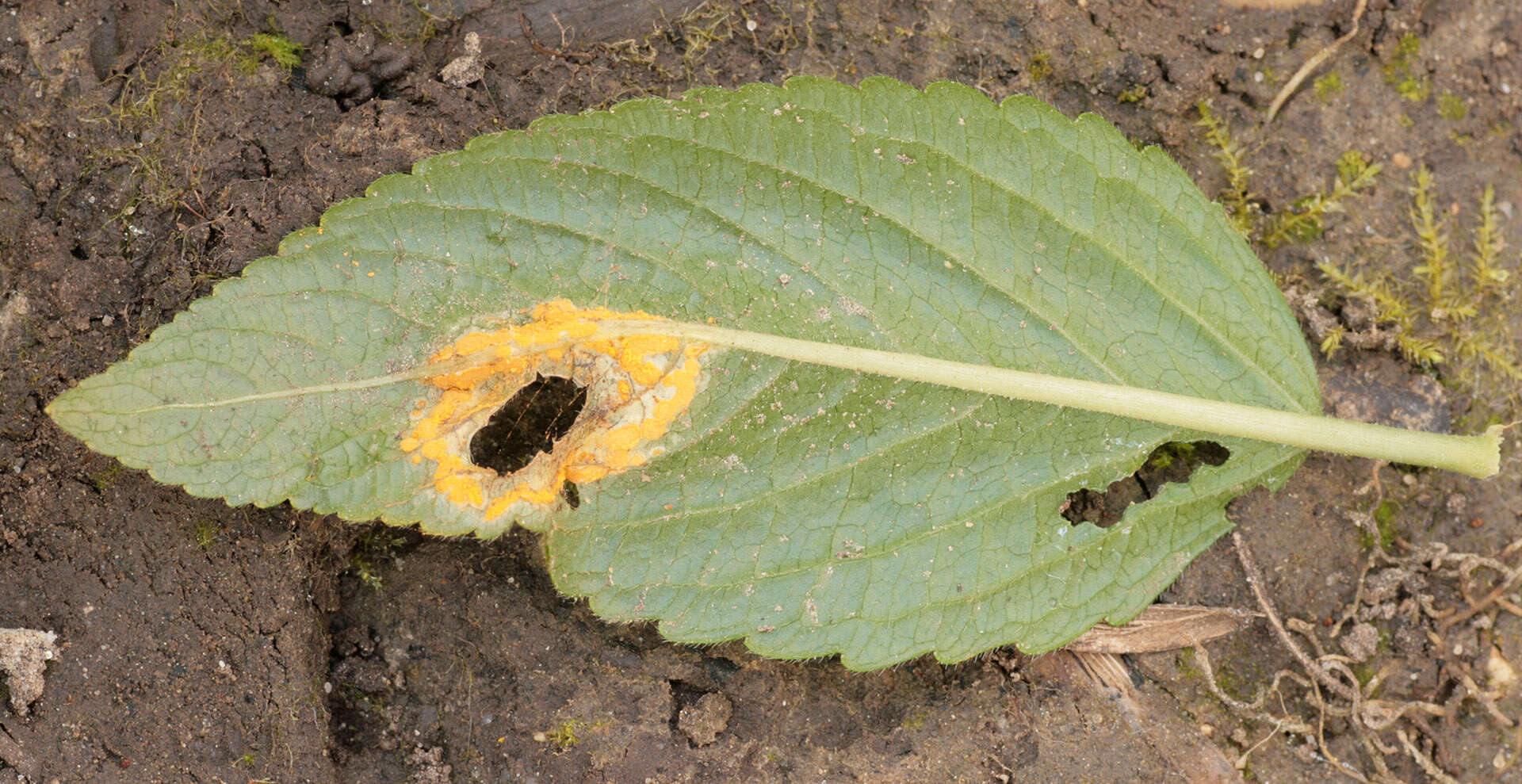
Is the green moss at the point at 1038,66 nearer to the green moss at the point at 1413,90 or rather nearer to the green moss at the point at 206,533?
the green moss at the point at 1413,90

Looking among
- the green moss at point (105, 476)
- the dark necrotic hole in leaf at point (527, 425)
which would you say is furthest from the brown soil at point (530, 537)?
the dark necrotic hole in leaf at point (527, 425)

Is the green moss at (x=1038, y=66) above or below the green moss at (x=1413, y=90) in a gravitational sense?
above

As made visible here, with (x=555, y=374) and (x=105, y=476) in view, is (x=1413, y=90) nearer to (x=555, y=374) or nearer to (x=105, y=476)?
(x=555, y=374)

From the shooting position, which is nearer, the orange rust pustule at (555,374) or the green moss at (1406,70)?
the orange rust pustule at (555,374)

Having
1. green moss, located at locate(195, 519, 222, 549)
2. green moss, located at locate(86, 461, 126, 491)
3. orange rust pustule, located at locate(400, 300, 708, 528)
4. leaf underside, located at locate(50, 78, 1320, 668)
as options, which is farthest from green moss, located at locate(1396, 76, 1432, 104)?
green moss, located at locate(86, 461, 126, 491)

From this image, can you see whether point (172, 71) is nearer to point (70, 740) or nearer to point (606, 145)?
point (606, 145)

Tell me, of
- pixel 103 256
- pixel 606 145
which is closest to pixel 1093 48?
pixel 606 145
